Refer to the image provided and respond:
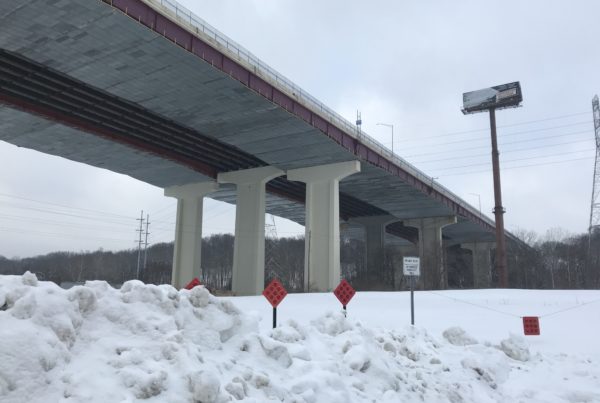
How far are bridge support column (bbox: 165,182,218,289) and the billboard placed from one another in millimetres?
43895

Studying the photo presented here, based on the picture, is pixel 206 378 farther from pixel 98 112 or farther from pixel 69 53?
pixel 98 112

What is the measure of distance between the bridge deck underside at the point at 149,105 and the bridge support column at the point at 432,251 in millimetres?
17627

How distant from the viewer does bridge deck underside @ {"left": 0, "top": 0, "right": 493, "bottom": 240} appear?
22.5m

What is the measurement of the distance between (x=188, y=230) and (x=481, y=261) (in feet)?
257

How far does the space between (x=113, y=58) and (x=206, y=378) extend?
23367mm

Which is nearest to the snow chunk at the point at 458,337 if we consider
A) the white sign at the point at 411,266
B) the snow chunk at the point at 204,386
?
the white sign at the point at 411,266

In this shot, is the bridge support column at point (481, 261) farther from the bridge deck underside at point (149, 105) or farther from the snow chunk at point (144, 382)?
the snow chunk at point (144, 382)

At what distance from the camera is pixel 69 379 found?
17.9 feet

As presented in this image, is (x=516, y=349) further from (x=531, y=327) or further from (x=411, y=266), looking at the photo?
(x=411, y=266)

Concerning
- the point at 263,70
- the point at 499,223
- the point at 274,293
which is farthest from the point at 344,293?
the point at 499,223

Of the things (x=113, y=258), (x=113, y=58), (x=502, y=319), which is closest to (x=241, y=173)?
(x=113, y=58)

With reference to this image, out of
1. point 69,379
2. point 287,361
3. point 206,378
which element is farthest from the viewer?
point 287,361

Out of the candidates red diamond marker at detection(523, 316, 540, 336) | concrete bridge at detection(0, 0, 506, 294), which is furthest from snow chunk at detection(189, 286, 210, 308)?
concrete bridge at detection(0, 0, 506, 294)

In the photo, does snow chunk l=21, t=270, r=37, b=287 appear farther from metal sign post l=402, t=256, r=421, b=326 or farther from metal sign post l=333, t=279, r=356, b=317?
metal sign post l=402, t=256, r=421, b=326
